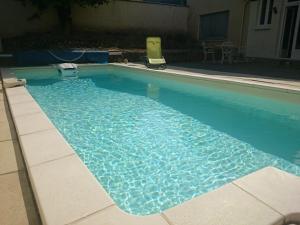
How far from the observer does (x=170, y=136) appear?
3480mm

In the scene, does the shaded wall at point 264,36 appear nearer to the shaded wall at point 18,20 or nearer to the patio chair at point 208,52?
the patio chair at point 208,52

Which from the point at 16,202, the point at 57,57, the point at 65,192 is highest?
the point at 57,57

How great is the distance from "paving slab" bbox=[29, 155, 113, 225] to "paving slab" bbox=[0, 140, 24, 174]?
363 mm

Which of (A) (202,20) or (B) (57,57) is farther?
(A) (202,20)

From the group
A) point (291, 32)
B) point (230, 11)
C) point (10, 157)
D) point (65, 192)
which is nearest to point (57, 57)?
point (10, 157)

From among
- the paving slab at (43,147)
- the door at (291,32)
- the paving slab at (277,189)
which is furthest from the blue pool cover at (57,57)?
the paving slab at (277,189)

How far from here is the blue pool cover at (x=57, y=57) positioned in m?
9.04

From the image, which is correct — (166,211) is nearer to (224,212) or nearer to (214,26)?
(224,212)

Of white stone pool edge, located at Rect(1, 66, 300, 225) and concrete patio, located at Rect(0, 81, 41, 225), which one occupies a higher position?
white stone pool edge, located at Rect(1, 66, 300, 225)

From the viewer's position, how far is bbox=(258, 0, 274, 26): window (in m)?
10.0

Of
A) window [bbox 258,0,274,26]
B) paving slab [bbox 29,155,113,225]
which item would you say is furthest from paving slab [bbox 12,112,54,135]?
window [bbox 258,0,274,26]

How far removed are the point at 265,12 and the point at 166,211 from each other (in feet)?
36.3

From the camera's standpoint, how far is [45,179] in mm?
1746

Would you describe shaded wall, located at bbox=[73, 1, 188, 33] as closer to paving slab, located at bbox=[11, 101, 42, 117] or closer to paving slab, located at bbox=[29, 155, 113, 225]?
paving slab, located at bbox=[11, 101, 42, 117]
